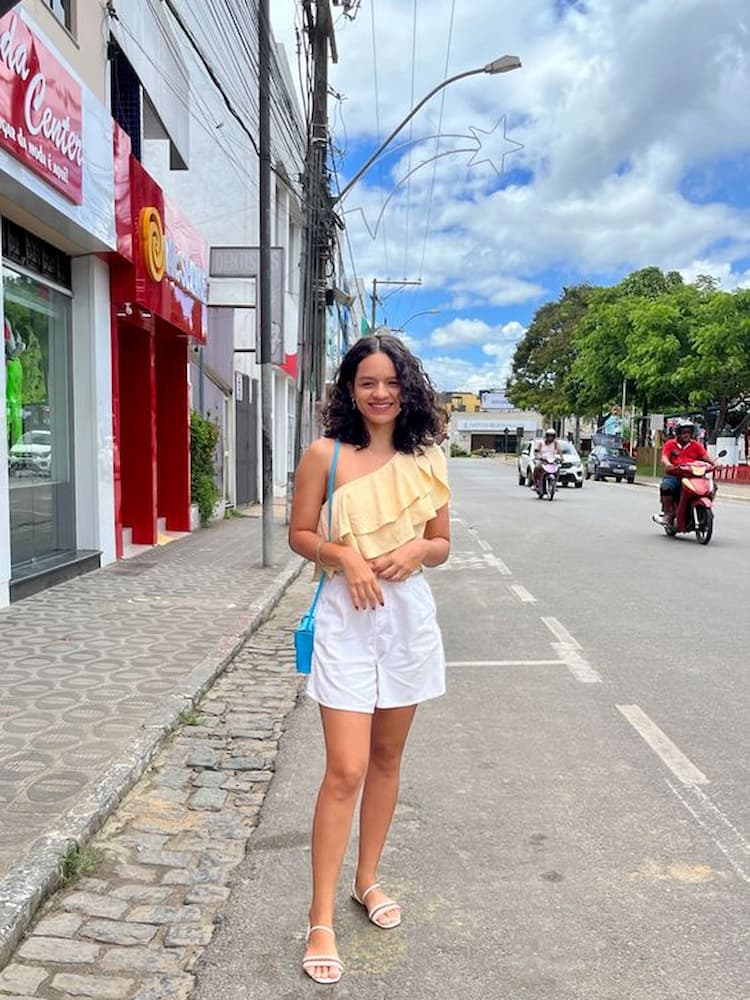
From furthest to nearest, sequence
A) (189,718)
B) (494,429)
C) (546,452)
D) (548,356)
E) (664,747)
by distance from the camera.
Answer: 1. (494,429)
2. (548,356)
3. (546,452)
4. (189,718)
5. (664,747)

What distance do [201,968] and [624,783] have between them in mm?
2223

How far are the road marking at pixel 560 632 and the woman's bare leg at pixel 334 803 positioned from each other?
4342 mm

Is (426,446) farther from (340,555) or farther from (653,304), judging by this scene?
(653,304)

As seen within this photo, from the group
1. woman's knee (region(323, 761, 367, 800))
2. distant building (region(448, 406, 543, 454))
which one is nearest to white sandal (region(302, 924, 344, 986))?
woman's knee (region(323, 761, 367, 800))

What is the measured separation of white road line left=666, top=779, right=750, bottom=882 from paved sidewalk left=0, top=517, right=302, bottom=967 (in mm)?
2491

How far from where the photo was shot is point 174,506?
43.7ft

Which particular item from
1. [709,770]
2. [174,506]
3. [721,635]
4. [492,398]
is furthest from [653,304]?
[492,398]

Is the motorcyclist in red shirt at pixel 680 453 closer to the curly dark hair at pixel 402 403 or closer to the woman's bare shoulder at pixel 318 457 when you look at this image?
the curly dark hair at pixel 402 403

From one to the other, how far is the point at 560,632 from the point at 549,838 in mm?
3827

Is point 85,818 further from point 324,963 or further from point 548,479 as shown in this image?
point 548,479

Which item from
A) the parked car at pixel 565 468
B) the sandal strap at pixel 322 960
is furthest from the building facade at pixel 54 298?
the parked car at pixel 565 468

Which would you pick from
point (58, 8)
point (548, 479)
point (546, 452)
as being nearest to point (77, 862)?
point (58, 8)

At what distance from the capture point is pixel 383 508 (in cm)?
265

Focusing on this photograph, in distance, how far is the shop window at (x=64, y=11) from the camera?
8.27 meters
